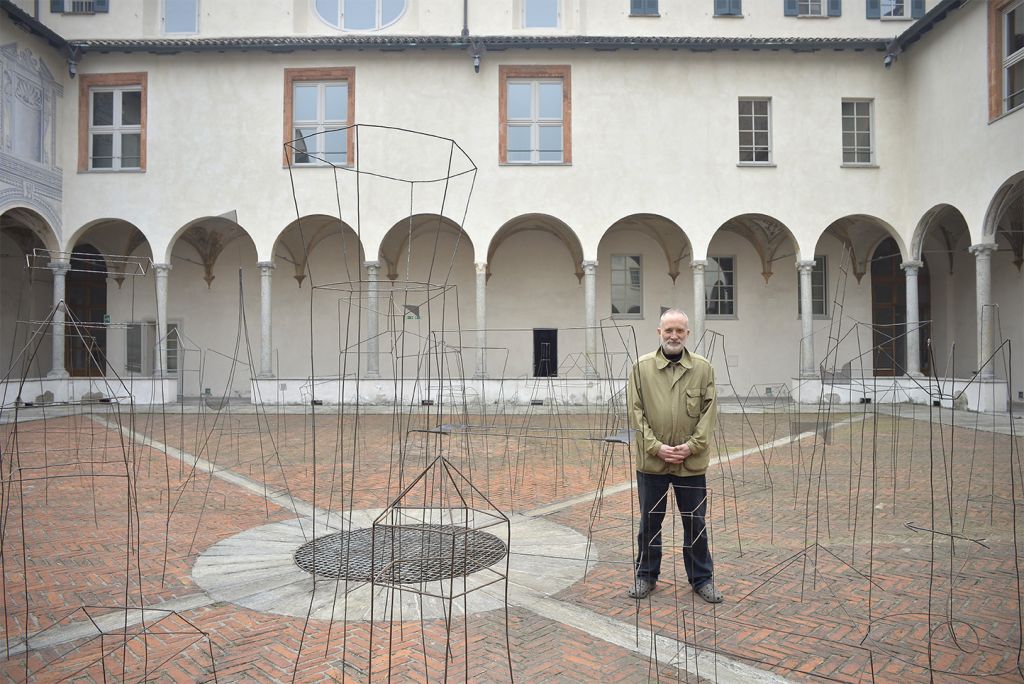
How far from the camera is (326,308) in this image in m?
19.8

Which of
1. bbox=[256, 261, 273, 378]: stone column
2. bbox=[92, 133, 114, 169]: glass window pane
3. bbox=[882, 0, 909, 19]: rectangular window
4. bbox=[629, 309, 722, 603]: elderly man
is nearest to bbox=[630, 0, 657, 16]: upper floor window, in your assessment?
bbox=[882, 0, 909, 19]: rectangular window

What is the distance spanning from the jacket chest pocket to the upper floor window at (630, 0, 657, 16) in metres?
17.4

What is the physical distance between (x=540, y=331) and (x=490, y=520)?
46.1 feet

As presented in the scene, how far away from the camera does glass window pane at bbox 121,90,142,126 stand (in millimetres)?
17469

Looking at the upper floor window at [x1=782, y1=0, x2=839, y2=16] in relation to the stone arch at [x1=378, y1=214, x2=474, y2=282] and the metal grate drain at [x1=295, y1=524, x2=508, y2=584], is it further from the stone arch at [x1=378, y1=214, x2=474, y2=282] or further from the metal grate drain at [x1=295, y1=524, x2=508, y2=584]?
the metal grate drain at [x1=295, y1=524, x2=508, y2=584]

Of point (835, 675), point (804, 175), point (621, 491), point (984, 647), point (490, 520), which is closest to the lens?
point (835, 675)

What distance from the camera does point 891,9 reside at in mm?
18219

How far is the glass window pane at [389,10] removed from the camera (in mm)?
18688

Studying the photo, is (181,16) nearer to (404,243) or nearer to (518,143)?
(404,243)

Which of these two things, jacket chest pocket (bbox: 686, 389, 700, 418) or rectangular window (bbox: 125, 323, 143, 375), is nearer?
jacket chest pocket (bbox: 686, 389, 700, 418)

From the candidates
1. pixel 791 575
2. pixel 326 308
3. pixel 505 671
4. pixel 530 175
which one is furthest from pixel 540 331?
pixel 505 671

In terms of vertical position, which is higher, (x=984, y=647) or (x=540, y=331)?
(x=540, y=331)

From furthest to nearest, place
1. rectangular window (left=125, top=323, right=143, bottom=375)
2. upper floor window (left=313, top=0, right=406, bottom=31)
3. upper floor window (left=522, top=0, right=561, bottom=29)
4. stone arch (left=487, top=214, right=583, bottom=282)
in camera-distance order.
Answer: rectangular window (left=125, top=323, right=143, bottom=375) → upper floor window (left=313, top=0, right=406, bottom=31) → upper floor window (left=522, top=0, right=561, bottom=29) → stone arch (left=487, top=214, right=583, bottom=282)

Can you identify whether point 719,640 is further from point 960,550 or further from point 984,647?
point 960,550
